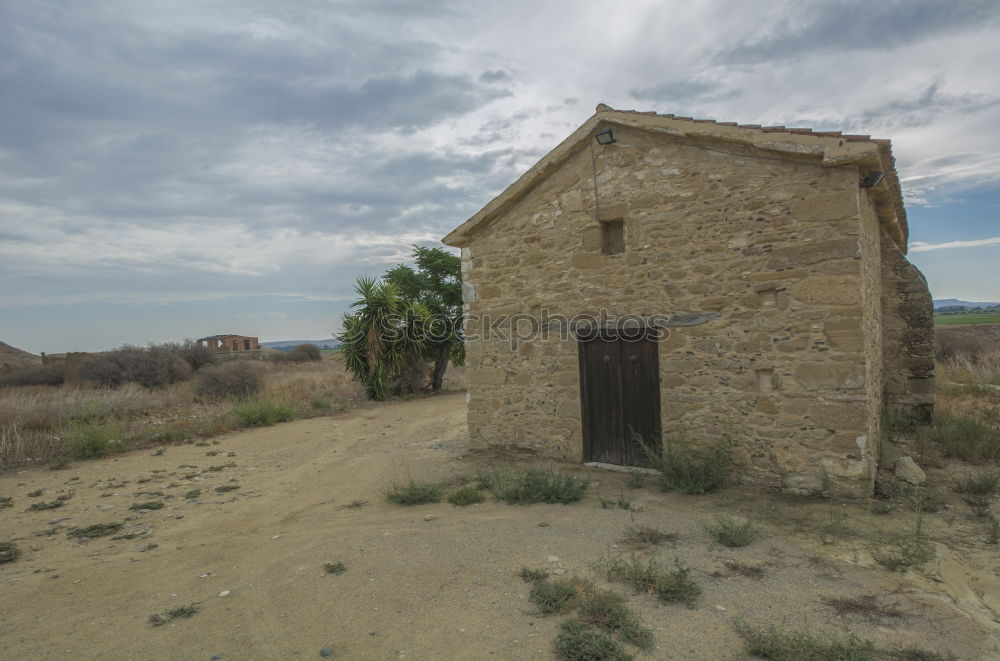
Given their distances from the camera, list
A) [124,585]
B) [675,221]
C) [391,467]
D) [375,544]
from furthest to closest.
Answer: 1. [391,467]
2. [675,221]
3. [375,544]
4. [124,585]

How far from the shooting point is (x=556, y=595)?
→ 3.41m

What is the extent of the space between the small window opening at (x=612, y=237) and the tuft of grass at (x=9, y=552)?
692 centimetres

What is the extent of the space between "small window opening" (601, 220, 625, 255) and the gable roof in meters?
1.10

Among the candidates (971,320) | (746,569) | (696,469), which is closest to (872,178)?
(696,469)

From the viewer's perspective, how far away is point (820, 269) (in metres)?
5.24

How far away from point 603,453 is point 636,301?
2.09 meters

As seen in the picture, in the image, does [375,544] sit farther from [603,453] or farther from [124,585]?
[603,453]

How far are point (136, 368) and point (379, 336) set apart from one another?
28.1ft

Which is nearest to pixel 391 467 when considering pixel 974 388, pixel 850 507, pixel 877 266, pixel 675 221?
pixel 675 221

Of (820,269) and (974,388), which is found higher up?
(820,269)

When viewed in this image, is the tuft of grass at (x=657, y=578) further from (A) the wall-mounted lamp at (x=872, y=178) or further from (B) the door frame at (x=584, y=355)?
(A) the wall-mounted lamp at (x=872, y=178)

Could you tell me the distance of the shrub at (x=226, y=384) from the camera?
564 inches

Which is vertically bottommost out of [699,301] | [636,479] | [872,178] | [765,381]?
[636,479]

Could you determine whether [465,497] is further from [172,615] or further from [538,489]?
[172,615]
